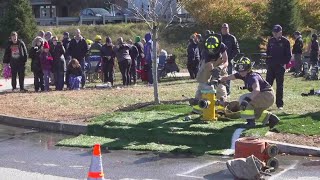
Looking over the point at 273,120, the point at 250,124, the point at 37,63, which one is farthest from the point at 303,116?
the point at 37,63

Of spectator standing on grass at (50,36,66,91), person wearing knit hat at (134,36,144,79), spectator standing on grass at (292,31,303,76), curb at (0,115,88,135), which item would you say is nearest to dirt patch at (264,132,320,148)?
curb at (0,115,88,135)

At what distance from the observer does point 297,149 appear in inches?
397

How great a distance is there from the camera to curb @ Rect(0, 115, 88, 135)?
1288 centimetres

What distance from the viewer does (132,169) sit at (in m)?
9.55

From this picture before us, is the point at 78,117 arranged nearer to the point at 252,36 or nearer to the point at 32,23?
the point at 32,23

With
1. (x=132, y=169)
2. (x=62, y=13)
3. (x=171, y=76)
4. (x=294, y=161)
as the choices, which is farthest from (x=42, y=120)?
(x=62, y=13)

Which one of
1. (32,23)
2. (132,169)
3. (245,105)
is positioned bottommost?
(132,169)

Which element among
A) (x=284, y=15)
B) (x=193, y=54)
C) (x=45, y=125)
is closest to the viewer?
(x=45, y=125)

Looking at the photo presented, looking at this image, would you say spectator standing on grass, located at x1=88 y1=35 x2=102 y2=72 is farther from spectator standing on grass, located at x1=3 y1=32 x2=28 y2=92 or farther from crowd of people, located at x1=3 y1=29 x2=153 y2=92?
spectator standing on grass, located at x1=3 y1=32 x2=28 y2=92

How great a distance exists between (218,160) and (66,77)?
1043 cm

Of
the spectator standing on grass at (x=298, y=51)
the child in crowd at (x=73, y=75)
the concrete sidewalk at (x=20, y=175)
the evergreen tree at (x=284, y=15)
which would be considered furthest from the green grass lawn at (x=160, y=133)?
the evergreen tree at (x=284, y=15)

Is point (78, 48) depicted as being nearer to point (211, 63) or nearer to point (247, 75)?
point (211, 63)

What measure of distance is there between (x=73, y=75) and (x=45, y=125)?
19.4ft

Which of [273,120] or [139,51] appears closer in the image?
[273,120]
